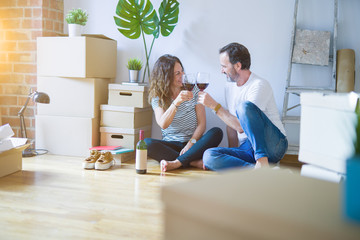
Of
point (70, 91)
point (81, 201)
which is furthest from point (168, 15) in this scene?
point (81, 201)

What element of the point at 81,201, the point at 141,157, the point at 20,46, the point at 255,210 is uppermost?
the point at 20,46

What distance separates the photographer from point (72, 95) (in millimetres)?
3578

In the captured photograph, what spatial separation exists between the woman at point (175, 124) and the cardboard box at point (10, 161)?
953 millimetres

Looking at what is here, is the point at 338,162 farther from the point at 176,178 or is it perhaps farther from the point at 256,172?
the point at 176,178

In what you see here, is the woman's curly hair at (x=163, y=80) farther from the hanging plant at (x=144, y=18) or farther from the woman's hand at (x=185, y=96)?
the hanging plant at (x=144, y=18)

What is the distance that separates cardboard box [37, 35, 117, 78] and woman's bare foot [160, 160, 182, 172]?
3.58 feet

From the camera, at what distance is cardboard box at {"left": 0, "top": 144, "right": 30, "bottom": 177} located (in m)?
2.71

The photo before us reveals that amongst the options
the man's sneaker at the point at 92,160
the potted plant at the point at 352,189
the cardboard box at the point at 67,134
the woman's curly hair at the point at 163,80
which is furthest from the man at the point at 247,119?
the potted plant at the point at 352,189

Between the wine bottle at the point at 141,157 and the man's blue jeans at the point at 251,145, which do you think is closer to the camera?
the man's blue jeans at the point at 251,145

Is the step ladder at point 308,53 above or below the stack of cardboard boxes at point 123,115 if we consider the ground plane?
above

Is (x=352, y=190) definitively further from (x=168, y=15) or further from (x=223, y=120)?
(x=168, y=15)

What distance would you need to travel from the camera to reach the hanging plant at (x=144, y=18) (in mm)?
3562

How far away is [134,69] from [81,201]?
1683mm

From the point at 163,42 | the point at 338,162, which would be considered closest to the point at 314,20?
the point at 163,42
